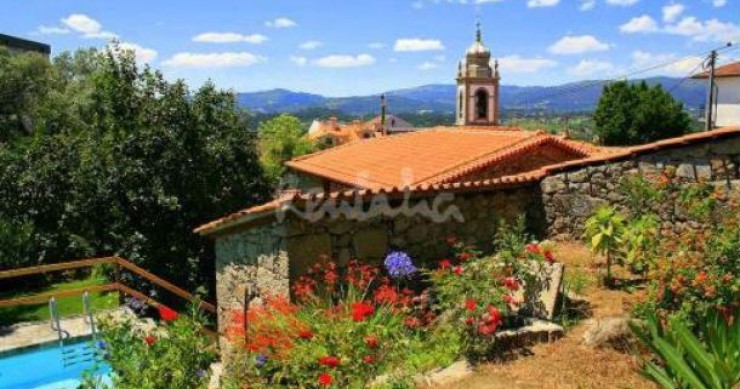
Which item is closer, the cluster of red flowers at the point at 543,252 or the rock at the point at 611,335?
the rock at the point at 611,335

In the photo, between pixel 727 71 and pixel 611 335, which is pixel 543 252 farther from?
pixel 727 71

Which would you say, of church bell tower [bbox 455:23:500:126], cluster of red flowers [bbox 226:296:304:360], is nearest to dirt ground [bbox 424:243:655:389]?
cluster of red flowers [bbox 226:296:304:360]

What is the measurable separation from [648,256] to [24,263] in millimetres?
14960

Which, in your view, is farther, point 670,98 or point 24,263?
point 670,98

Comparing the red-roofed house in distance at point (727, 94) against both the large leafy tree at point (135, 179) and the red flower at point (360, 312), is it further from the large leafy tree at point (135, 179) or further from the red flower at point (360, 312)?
the red flower at point (360, 312)

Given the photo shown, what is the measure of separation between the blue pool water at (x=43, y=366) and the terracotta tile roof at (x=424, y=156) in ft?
22.8

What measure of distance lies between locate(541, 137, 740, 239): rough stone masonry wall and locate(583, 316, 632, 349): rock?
3.44 metres

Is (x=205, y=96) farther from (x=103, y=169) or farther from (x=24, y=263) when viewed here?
(x=24, y=263)

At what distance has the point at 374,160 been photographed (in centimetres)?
1758

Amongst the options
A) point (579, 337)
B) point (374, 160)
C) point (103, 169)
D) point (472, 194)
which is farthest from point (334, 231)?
point (374, 160)

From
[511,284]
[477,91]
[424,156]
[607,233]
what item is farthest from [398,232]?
[477,91]

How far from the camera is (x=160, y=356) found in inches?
184

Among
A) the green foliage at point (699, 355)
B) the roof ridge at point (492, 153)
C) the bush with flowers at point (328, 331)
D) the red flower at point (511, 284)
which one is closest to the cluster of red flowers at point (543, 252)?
the red flower at point (511, 284)

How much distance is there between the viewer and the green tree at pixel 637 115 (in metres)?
42.8
